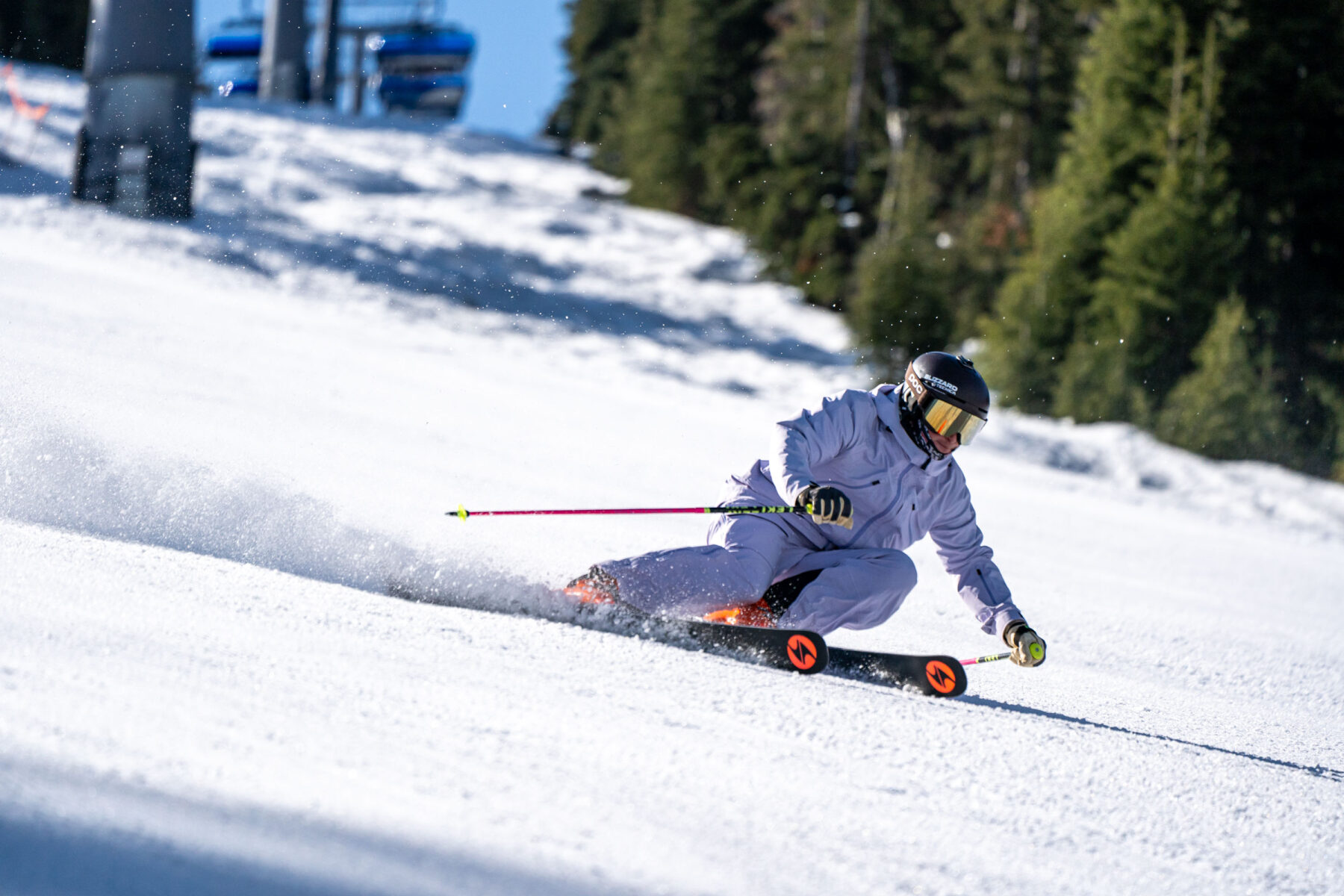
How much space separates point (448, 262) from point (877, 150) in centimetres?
1506

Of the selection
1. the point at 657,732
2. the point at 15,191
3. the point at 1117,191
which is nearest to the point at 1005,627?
the point at 657,732

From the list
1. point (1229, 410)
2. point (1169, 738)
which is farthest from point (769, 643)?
point (1229, 410)

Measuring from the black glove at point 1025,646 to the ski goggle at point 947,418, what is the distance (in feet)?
2.31

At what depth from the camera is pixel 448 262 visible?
21312 mm

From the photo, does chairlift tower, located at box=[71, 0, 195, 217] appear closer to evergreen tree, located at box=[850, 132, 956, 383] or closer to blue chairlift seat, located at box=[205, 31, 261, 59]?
evergreen tree, located at box=[850, 132, 956, 383]

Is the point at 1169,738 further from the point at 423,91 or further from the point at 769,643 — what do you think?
the point at 423,91

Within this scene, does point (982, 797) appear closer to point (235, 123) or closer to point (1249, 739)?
point (1249, 739)

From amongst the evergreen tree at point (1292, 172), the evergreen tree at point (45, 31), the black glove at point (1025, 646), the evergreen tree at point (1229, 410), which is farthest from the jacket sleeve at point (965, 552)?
the evergreen tree at point (45, 31)

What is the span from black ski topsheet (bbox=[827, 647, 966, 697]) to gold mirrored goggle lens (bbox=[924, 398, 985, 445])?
2.60 feet

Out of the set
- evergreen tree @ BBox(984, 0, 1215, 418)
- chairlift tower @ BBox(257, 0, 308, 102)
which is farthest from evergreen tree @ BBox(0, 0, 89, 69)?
evergreen tree @ BBox(984, 0, 1215, 418)

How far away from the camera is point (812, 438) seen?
4414 mm

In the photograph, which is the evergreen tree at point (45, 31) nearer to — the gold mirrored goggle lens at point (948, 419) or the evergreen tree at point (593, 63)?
the evergreen tree at point (593, 63)

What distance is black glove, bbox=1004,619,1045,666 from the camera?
14.4 feet

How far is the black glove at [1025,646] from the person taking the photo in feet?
14.4
